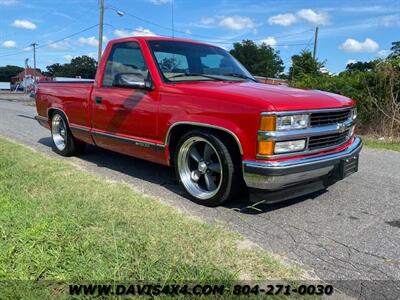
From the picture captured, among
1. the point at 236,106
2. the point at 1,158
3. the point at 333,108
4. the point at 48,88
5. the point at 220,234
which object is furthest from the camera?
the point at 48,88

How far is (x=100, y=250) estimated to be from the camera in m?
3.27

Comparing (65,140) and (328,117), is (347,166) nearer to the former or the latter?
(328,117)

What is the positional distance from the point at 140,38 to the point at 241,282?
3.69m

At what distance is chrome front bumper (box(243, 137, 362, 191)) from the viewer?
3.93 m

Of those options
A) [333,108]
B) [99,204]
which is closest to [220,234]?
[99,204]

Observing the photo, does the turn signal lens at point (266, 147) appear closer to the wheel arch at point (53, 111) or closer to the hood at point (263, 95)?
the hood at point (263, 95)

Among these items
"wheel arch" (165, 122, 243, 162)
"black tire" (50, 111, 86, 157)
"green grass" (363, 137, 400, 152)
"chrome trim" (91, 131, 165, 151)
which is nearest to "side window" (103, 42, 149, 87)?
"chrome trim" (91, 131, 165, 151)

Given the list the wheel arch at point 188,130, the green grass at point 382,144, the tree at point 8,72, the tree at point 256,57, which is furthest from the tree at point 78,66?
the wheel arch at point 188,130

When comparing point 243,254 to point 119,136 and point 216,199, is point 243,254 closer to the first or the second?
point 216,199

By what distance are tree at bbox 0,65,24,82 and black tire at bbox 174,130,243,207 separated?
130m

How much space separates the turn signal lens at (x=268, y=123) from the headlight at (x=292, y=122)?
1.7 inches

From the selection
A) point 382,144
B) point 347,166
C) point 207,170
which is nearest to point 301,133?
point 347,166

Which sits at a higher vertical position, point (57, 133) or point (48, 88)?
point (48, 88)

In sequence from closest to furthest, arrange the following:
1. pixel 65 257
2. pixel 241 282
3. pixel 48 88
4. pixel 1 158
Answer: pixel 241 282, pixel 65 257, pixel 1 158, pixel 48 88
